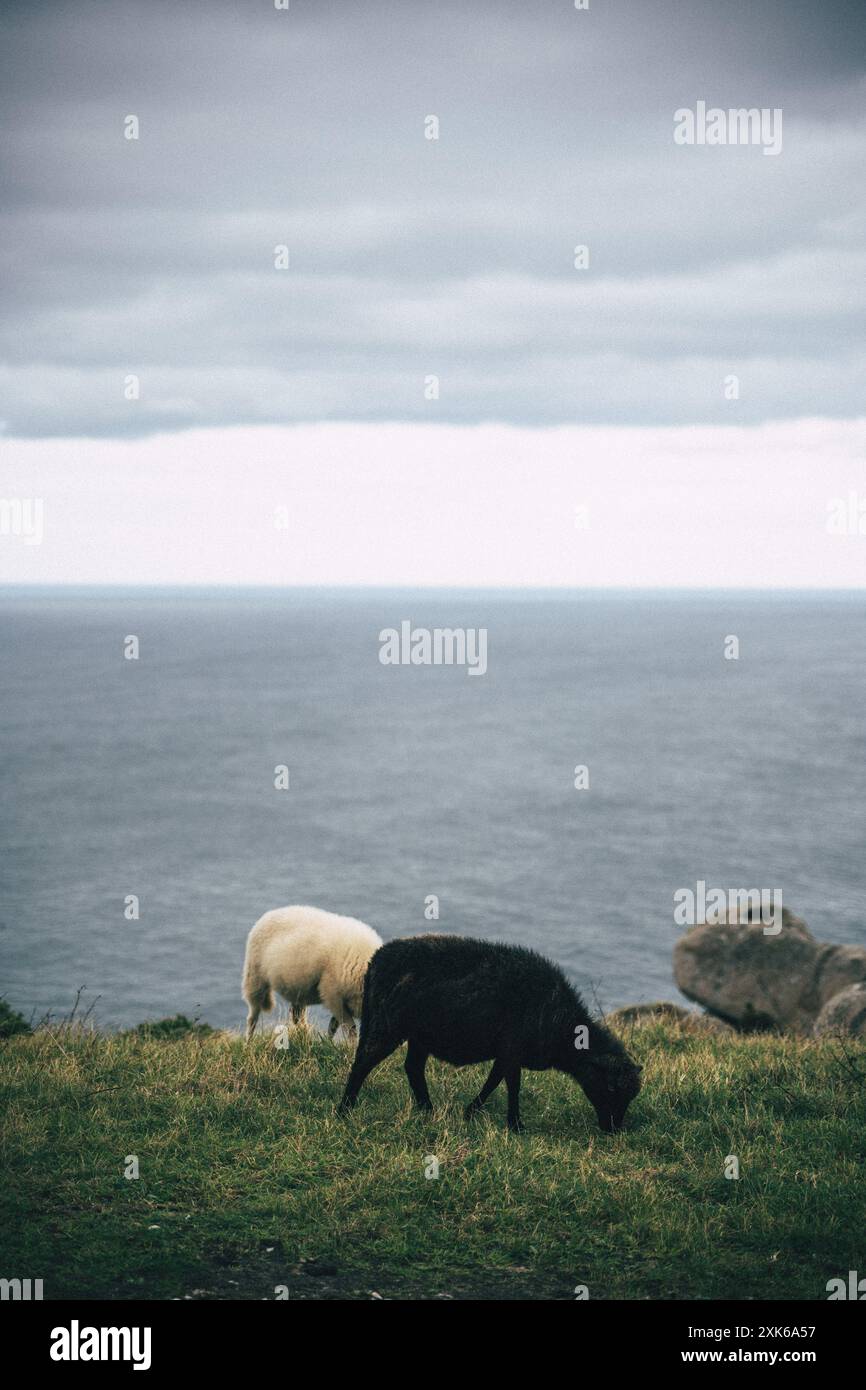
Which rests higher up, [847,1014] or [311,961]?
[311,961]

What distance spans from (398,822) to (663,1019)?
7350 cm

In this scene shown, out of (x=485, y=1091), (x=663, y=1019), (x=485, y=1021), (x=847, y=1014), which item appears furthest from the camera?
(x=847, y=1014)

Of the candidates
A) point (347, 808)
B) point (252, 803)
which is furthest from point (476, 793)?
point (252, 803)

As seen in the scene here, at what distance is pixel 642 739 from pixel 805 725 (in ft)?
63.0

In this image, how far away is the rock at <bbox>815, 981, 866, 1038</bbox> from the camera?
679 inches

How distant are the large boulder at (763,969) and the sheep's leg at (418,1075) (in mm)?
21648

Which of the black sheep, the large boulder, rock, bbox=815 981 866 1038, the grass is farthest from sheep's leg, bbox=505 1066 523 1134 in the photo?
the large boulder

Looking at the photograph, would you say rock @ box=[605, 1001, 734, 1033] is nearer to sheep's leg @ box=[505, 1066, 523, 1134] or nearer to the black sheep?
the black sheep

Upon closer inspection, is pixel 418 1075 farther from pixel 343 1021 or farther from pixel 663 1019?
pixel 663 1019

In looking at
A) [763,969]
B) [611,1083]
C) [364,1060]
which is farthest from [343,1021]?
[763,969]

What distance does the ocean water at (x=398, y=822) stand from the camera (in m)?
58.4

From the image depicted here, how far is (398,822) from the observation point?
89.6 meters

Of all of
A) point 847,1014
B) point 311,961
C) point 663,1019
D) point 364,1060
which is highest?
point 364,1060

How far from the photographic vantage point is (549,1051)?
10164 mm
